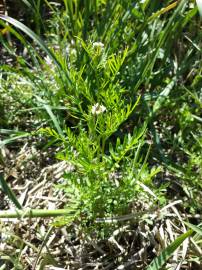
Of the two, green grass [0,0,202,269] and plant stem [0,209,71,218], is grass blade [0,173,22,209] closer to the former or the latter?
plant stem [0,209,71,218]

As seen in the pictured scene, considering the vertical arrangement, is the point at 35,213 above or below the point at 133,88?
below

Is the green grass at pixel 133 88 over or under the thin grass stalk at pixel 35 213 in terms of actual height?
over

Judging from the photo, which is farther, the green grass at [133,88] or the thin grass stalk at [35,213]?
the green grass at [133,88]

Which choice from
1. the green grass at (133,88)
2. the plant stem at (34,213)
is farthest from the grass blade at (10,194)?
the green grass at (133,88)

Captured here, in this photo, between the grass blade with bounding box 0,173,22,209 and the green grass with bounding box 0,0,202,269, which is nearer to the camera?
the grass blade with bounding box 0,173,22,209

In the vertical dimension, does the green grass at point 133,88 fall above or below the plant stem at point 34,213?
above

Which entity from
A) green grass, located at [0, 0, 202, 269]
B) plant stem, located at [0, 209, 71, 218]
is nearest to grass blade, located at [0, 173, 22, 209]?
plant stem, located at [0, 209, 71, 218]

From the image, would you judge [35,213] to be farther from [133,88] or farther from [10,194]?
[133,88]

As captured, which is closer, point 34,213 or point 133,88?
point 34,213

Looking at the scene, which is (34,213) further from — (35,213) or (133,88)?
(133,88)

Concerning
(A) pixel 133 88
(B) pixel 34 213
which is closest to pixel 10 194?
(B) pixel 34 213

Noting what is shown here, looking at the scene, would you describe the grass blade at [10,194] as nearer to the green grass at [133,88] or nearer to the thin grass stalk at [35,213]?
the thin grass stalk at [35,213]
